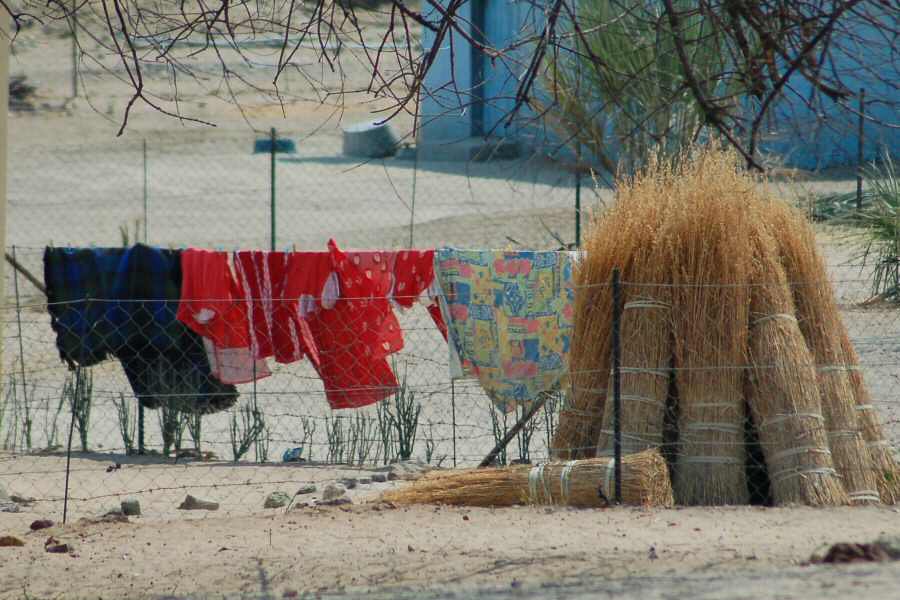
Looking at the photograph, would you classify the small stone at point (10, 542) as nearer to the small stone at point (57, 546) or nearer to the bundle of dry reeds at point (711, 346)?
the small stone at point (57, 546)

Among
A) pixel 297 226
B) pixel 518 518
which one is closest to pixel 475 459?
pixel 518 518

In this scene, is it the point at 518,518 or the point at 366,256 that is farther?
the point at 366,256

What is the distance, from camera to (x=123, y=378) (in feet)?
32.3

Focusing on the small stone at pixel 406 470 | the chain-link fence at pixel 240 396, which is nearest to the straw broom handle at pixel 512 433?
the chain-link fence at pixel 240 396

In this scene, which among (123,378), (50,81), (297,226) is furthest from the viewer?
(50,81)

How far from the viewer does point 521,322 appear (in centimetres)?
737

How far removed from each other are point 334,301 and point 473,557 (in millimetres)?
2902

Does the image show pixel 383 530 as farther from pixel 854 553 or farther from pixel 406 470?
pixel 854 553

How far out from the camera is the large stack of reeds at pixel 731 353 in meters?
5.75

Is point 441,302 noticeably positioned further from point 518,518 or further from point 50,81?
point 50,81

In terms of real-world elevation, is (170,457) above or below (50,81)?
below

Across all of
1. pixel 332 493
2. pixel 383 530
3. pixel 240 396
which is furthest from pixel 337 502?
pixel 240 396

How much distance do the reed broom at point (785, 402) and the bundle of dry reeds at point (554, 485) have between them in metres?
0.53

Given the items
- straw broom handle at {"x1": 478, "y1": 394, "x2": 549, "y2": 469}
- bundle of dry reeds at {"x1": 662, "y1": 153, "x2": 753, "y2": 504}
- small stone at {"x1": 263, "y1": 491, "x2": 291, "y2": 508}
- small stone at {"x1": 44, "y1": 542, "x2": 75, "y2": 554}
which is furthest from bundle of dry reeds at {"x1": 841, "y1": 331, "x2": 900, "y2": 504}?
small stone at {"x1": 44, "y1": 542, "x2": 75, "y2": 554}
